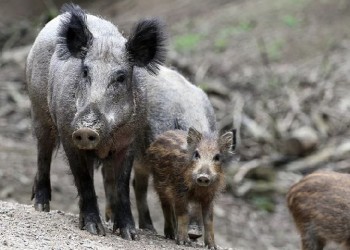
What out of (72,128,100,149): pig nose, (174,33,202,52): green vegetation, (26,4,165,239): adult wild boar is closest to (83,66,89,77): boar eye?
(26,4,165,239): adult wild boar

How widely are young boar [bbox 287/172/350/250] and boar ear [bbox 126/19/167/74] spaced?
6.17 feet

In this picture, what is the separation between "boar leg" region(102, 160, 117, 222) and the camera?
10.1m

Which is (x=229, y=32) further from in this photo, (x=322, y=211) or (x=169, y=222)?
(x=322, y=211)

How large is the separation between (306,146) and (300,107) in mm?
1106

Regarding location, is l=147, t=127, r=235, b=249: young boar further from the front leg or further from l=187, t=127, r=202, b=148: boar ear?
the front leg

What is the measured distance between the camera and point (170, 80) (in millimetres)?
11727

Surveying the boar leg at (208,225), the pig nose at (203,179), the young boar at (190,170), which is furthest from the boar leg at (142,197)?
the pig nose at (203,179)

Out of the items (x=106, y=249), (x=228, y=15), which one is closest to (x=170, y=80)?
(x=106, y=249)

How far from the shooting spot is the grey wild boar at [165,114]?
1105 centimetres

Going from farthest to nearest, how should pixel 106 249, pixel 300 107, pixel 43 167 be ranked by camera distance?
pixel 300 107 → pixel 43 167 → pixel 106 249

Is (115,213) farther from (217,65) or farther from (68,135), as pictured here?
(217,65)

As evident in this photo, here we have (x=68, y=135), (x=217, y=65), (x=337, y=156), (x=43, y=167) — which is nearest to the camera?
(x=68, y=135)

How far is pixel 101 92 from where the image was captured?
30.1ft

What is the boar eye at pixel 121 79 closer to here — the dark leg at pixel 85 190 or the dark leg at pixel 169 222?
Result: the dark leg at pixel 85 190
